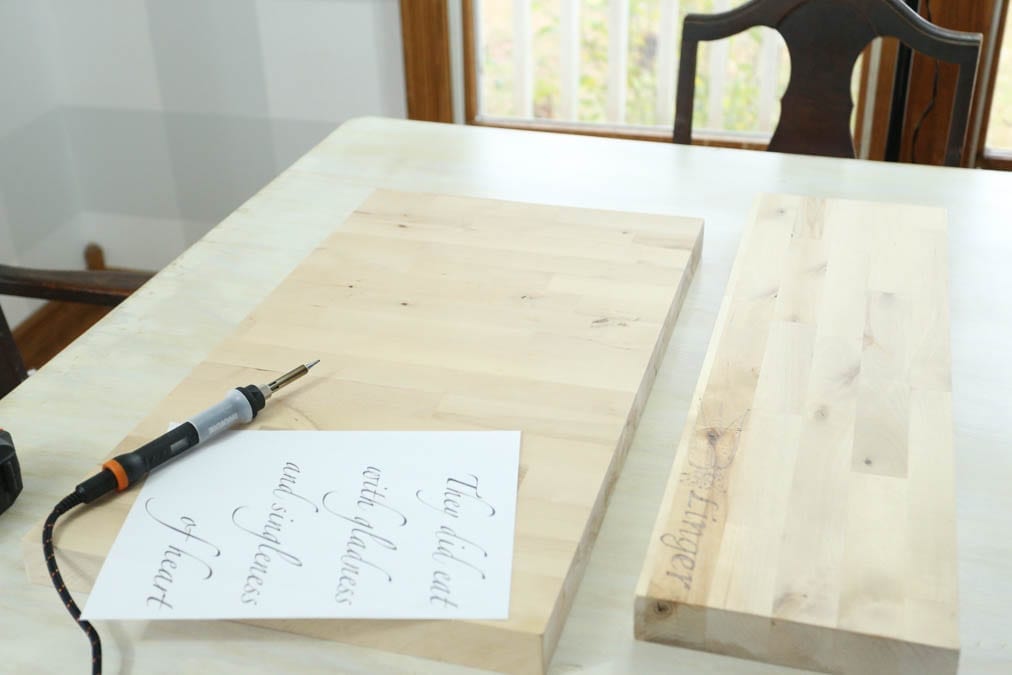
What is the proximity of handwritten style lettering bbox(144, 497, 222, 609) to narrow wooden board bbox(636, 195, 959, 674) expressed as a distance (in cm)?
30

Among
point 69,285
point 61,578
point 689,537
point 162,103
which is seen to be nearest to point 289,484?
point 61,578

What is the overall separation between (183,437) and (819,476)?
1.59ft

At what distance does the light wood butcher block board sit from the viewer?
73 centimetres

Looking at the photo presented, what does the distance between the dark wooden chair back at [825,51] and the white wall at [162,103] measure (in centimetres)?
101

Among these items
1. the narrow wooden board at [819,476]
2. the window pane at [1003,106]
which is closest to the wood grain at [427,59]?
the window pane at [1003,106]

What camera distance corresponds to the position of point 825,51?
1.56 metres

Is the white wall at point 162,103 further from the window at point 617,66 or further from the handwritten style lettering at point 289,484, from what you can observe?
the handwritten style lettering at point 289,484

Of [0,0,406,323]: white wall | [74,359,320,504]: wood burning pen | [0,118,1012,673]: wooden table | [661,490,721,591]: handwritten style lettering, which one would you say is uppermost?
[74,359,320,504]: wood burning pen

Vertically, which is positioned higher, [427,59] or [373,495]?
[373,495]

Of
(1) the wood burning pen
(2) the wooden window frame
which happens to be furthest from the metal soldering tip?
(2) the wooden window frame

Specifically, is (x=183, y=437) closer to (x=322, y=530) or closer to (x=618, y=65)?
(x=322, y=530)

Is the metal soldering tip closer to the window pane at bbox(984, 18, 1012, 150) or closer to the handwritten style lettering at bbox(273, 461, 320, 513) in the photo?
the handwritten style lettering at bbox(273, 461, 320, 513)

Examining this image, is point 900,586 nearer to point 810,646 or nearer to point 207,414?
point 810,646

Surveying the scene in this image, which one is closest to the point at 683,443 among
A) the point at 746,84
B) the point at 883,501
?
the point at 883,501
